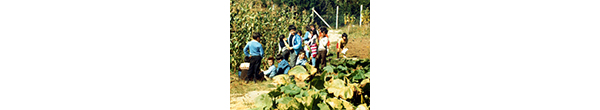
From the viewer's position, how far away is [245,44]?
486cm

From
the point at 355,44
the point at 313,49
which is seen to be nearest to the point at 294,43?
the point at 313,49

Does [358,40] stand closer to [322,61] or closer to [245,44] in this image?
[322,61]

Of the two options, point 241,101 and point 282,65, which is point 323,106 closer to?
point 282,65

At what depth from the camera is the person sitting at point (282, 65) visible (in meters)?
4.84

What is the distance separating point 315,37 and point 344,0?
384mm

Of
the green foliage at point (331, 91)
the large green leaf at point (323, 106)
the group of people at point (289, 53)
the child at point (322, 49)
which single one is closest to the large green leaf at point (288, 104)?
the green foliage at point (331, 91)

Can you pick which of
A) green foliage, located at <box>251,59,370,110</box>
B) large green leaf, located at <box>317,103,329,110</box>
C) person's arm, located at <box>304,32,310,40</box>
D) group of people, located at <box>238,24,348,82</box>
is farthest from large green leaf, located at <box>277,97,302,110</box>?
person's arm, located at <box>304,32,310,40</box>

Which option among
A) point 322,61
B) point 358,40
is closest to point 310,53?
point 322,61

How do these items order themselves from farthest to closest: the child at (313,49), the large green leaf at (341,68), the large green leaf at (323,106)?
the child at (313,49)
the large green leaf at (341,68)
the large green leaf at (323,106)

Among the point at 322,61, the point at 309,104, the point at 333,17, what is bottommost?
the point at 309,104

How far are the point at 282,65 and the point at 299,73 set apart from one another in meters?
0.20

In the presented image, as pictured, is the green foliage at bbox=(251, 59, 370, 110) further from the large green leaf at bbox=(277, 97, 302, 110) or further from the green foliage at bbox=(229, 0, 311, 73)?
the green foliage at bbox=(229, 0, 311, 73)

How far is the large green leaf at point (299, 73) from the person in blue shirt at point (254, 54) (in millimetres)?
289

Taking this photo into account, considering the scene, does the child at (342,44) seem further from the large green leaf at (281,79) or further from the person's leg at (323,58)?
the large green leaf at (281,79)
